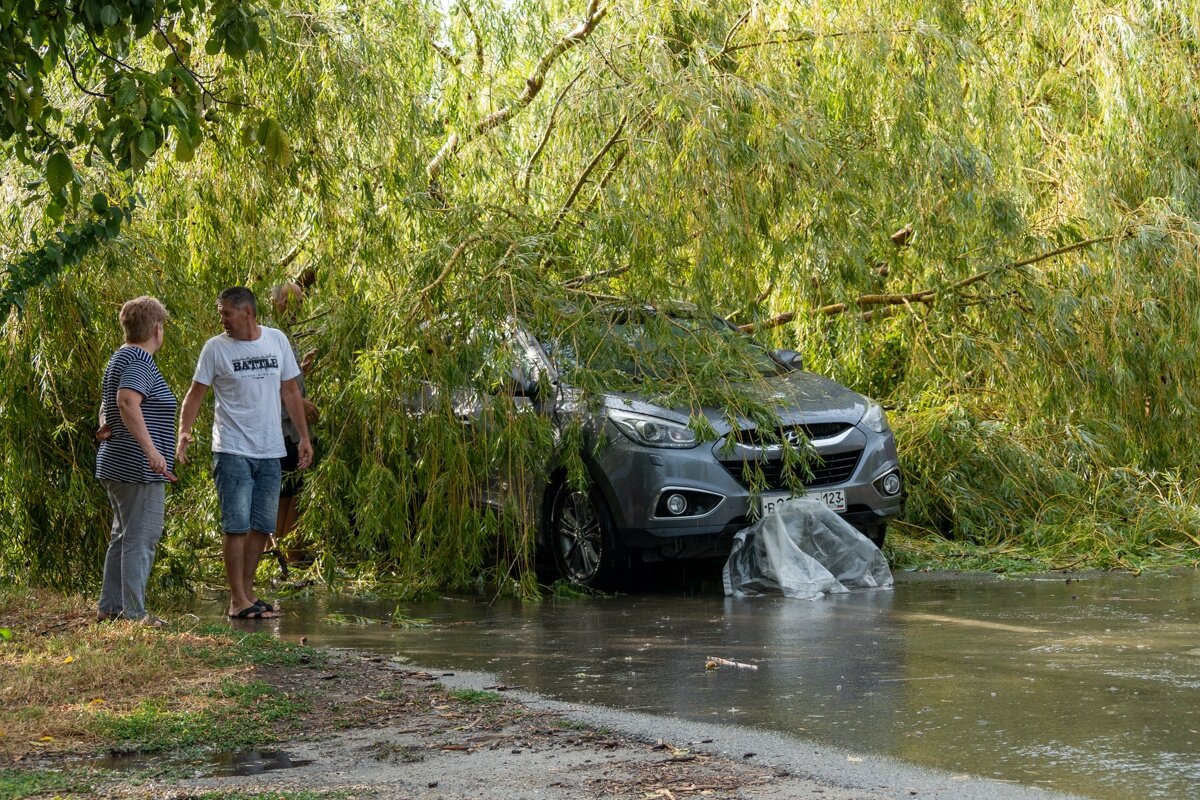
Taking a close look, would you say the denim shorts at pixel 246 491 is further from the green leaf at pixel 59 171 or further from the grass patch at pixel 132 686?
the green leaf at pixel 59 171

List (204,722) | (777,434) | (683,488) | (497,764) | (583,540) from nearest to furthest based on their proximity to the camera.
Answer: (497,764)
(204,722)
(683,488)
(777,434)
(583,540)

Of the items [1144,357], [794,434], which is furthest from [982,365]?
[794,434]

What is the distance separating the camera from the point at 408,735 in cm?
558

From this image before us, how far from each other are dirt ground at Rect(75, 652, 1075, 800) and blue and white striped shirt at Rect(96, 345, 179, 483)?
7.75ft

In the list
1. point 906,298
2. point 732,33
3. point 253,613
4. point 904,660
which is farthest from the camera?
point 906,298

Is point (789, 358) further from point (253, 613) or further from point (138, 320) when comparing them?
point (138, 320)

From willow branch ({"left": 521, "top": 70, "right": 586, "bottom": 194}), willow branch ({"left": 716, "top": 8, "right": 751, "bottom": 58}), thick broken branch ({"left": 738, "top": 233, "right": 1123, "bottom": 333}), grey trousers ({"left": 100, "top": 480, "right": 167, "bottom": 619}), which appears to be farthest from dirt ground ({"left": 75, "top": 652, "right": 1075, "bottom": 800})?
willow branch ({"left": 716, "top": 8, "right": 751, "bottom": 58})

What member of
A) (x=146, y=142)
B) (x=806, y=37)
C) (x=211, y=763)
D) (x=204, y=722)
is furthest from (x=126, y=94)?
(x=806, y=37)

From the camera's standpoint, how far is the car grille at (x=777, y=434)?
9484 millimetres

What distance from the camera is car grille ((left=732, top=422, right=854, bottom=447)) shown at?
9.48 meters

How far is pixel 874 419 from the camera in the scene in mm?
10273

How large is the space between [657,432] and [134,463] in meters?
3.11

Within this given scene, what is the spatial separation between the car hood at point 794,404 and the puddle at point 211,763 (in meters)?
4.59

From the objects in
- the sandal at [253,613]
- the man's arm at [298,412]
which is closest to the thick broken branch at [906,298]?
the man's arm at [298,412]
